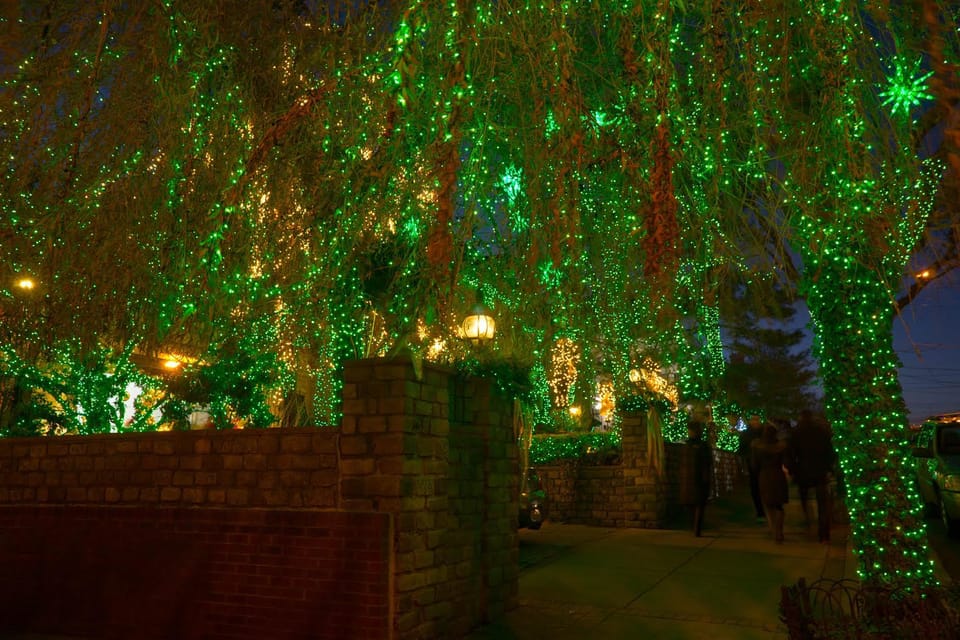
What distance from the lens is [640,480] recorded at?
13.3 metres

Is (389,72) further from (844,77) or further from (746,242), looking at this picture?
(746,242)

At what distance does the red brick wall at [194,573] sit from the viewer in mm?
5582

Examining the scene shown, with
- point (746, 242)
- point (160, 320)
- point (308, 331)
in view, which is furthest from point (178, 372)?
point (746, 242)

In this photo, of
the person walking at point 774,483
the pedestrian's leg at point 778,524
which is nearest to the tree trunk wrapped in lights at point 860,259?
the person walking at point 774,483

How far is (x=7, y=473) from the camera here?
7.47m

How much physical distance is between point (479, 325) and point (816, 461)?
20.1ft

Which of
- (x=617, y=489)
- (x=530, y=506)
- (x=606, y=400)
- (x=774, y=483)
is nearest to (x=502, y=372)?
(x=530, y=506)

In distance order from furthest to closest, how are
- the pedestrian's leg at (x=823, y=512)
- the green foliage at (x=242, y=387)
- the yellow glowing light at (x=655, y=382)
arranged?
the yellow glowing light at (x=655, y=382) → the green foliage at (x=242, y=387) → the pedestrian's leg at (x=823, y=512)

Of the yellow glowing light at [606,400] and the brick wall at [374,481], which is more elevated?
the yellow glowing light at [606,400]

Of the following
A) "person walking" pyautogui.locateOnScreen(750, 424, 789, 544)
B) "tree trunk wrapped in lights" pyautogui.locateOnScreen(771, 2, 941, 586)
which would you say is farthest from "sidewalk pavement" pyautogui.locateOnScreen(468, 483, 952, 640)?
"tree trunk wrapped in lights" pyautogui.locateOnScreen(771, 2, 941, 586)

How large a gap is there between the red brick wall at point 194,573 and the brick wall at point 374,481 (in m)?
0.03

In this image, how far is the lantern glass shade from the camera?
25.0 feet

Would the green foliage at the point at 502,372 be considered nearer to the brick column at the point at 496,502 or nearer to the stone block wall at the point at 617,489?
the brick column at the point at 496,502

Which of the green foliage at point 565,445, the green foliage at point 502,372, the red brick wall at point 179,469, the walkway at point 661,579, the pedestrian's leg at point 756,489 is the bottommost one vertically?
the walkway at point 661,579
